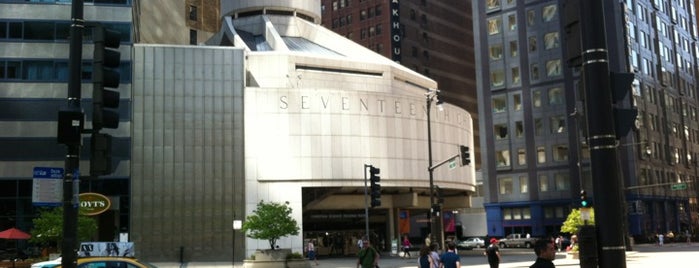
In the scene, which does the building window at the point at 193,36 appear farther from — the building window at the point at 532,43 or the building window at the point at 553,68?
the building window at the point at 553,68

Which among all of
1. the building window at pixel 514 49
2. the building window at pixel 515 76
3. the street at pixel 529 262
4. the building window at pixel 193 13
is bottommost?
the street at pixel 529 262

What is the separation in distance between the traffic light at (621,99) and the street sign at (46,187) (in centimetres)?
923

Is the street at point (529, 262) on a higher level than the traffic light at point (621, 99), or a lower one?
lower

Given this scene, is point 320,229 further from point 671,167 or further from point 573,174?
point 671,167

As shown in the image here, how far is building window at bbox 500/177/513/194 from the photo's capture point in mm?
92875

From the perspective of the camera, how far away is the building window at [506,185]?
92.9 m

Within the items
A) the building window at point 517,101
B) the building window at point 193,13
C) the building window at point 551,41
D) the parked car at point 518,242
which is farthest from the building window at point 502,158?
the building window at point 193,13

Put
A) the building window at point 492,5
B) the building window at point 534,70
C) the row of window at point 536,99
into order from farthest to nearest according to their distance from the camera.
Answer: the building window at point 492,5
the building window at point 534,70
the row of window at point 536,99

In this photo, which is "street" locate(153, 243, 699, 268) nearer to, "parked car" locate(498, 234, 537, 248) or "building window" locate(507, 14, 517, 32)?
"parked car" locate(498, 234, 537, 248)

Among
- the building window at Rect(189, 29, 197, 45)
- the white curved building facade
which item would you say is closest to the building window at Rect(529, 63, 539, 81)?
the white curved building facade

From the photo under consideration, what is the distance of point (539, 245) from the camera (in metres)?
8.17

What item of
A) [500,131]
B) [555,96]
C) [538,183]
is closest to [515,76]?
[555,96]

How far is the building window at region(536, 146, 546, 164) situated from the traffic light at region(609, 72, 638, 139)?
277ft

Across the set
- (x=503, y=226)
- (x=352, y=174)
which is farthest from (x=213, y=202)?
(x=503, y=226)
